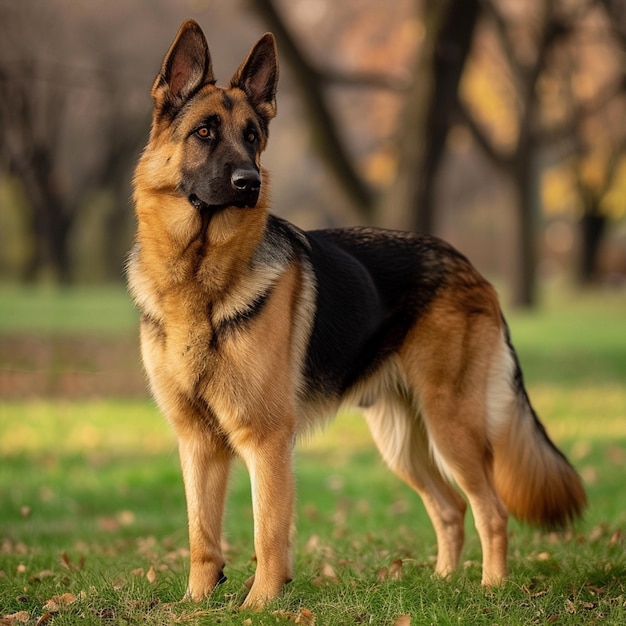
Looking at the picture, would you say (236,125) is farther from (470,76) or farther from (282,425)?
(470,76)

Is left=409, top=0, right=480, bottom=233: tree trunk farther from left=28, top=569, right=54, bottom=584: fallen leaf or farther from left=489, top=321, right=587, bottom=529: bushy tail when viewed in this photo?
left=28, top=569, right=54, bottom=584: fallen leaf

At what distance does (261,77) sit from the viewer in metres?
5.05

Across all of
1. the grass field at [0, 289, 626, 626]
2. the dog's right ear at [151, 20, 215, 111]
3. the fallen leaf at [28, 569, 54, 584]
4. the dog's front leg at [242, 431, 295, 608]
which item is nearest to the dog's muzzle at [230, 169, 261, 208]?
the dog's right ear at [151, 20, 215, 111]

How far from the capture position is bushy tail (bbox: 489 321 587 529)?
5.74m

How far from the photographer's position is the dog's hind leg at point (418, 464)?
5898 mm

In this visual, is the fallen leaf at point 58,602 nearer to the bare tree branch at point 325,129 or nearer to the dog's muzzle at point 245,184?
the dog's muzzle at point 245,184

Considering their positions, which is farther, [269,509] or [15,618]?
[269,509]

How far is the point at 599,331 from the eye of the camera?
75.4 ft

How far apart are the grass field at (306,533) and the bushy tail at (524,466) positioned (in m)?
0.27

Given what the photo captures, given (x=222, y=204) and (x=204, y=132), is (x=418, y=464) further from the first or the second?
(x=204, y=132)

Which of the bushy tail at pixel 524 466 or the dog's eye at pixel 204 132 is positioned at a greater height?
the dog's eye at pixel 204 132

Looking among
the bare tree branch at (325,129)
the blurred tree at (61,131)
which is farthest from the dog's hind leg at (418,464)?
the blurred tree at (61,131)

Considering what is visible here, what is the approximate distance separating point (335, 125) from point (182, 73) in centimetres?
920

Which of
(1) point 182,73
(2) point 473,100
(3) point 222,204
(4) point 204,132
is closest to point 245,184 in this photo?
(3) point 222,204
